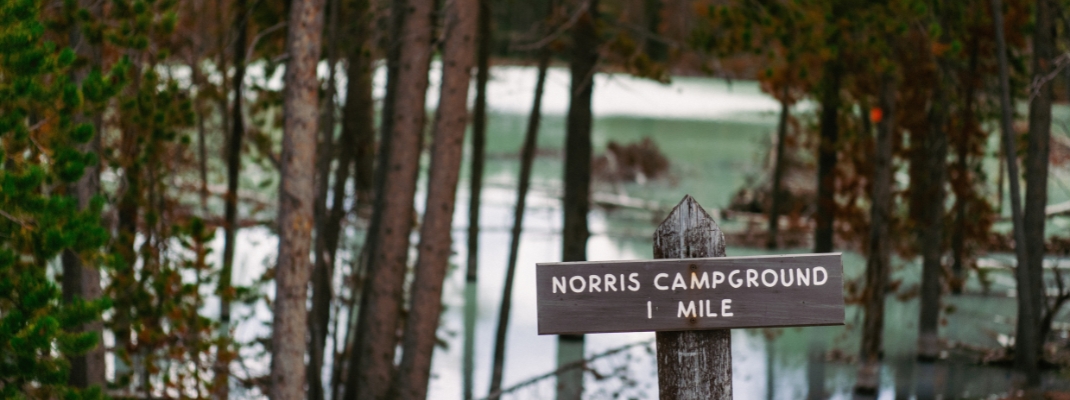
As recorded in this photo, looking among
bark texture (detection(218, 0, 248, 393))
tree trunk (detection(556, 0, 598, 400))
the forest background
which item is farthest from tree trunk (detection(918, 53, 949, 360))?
bark texture (detection(218, 0, 248, 393))

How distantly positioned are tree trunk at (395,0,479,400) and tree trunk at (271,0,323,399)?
1.22 m

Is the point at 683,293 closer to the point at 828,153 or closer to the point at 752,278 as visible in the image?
the point at 752,278

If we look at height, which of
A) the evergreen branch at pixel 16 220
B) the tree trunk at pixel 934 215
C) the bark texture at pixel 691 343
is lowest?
the bark texture at pixel 691 343

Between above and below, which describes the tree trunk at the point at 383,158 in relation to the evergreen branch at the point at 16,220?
above

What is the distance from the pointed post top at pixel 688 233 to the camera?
3.13m

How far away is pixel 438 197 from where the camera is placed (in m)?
7.62

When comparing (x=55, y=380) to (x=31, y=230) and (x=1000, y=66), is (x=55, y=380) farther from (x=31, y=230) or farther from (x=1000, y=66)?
(x=1000, y=66)

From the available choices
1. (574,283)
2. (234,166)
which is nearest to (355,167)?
(234,166)

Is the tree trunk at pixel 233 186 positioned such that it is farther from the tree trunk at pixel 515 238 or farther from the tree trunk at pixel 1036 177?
the tree trunk at pixel 1036 177

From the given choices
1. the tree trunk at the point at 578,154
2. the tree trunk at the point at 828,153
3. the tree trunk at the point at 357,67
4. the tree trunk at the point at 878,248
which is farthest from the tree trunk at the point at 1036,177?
the tree trunk at the point at 357,67

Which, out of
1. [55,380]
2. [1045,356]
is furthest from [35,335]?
[1045,356]

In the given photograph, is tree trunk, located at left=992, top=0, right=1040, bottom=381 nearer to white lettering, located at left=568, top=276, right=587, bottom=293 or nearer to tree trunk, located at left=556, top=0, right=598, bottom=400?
tree trunk, located at left=556, top=0, right=598, bottom=400

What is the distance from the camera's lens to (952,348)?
39.5 ft

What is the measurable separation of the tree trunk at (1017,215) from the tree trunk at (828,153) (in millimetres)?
2447
